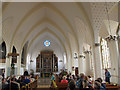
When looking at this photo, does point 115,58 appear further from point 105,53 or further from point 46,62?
point 46,62

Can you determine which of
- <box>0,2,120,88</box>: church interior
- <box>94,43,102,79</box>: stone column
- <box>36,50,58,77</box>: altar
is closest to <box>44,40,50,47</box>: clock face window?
<box>36,50,58,77</box>: altar

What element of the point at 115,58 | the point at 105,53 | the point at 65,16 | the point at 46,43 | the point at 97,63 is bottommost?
the point at 97,63

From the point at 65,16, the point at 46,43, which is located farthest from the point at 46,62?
the point at 65,16

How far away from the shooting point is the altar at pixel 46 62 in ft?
80.6

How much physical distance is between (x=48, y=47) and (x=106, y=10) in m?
17.8

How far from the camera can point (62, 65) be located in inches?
995

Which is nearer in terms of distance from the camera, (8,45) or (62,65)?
(8,45)

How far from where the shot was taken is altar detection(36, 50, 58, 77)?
968 inches

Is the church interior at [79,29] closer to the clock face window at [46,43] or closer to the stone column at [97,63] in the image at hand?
the stone column at [97,63]

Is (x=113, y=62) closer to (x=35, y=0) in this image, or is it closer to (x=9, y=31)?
(x=35, y=0)

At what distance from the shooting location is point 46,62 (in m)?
25.0

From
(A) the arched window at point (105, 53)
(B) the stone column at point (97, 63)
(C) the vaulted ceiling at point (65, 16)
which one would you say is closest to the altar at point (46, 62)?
(C) the vaulted ceiling at point (65, 16)

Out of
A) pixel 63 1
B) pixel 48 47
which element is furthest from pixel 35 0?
pixel 48 47

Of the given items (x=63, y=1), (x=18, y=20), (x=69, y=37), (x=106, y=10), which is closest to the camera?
(x=106, y=10)
